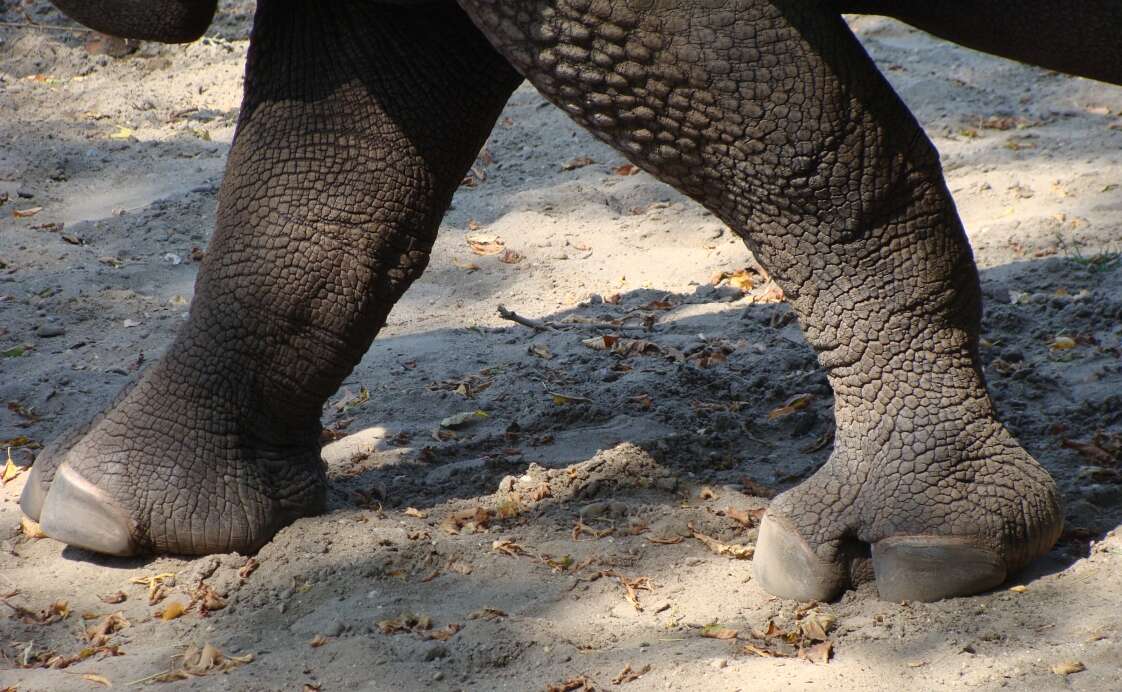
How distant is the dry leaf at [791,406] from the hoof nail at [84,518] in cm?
173

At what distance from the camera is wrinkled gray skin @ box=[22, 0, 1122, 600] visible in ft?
7.77

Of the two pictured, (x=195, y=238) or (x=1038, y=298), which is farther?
(x=195, y=238)

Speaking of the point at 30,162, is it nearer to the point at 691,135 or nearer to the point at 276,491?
the point at 276,491

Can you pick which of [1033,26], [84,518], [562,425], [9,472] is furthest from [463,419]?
[1033,26]

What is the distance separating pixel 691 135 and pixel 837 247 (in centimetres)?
37

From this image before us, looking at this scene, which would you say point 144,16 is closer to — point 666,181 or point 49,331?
point 666,181

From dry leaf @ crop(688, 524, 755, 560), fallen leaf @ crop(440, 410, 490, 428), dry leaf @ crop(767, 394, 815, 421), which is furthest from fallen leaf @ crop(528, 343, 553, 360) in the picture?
dry leaf @ crop(688, 524, 755, 560)

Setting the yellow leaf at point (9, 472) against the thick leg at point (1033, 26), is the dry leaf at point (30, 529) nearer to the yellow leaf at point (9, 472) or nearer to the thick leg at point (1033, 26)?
the yellow leaf at point (9, 472)

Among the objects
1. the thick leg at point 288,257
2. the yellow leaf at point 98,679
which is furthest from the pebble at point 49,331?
the yellow leaf at point 98,679

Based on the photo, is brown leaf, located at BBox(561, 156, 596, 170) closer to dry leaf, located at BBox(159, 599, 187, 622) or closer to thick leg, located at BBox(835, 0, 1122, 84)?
thick leg, located at BBox(835, 0, 1122, 84)

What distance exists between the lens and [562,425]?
368 centimetres

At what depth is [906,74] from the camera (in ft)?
22.4

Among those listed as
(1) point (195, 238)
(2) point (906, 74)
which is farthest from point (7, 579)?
(2) point (906, 74)

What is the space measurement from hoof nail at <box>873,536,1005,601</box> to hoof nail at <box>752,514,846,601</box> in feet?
0.42
